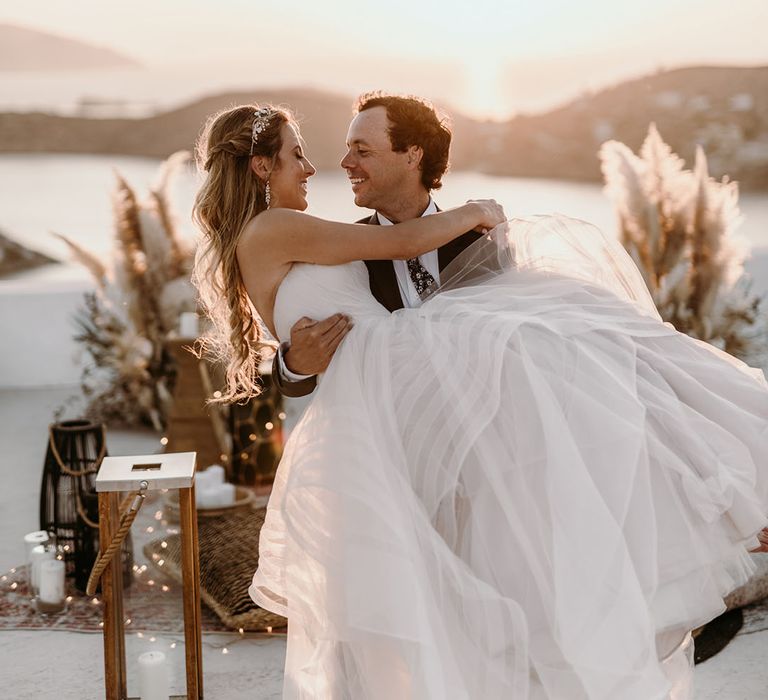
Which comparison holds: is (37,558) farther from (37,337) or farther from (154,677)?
(37,337)

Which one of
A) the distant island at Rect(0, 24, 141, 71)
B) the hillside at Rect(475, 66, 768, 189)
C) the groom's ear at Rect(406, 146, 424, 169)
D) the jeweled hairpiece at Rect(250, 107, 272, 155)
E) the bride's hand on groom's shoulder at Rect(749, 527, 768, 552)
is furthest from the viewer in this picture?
the hillside at Rect(475, 66, 768, 189)

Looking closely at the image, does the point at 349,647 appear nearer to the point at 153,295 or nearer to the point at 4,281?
the point at 153,295

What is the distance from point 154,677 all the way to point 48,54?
5.80 m

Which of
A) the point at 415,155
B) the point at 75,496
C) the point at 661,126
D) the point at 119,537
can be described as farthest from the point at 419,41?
the point at 119,537

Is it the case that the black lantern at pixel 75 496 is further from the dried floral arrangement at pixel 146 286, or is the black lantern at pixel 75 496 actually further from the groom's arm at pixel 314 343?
the dried floral arrangement at pixel 146 286

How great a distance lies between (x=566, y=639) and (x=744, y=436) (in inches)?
20.5

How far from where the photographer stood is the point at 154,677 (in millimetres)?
2256

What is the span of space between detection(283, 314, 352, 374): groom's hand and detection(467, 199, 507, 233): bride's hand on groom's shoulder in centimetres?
37

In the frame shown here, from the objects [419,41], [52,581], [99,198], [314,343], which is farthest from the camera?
[99,198]

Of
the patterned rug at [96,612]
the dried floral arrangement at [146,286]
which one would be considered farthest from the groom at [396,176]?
the dried floral arrangement at [146,286]

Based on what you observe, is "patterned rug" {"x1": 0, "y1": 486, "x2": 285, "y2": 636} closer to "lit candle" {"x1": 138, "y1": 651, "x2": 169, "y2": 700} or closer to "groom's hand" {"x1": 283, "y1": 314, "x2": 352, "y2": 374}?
"lit candle" {"x1": 138, "y1": 651, "x2": 169, "y2": 700}

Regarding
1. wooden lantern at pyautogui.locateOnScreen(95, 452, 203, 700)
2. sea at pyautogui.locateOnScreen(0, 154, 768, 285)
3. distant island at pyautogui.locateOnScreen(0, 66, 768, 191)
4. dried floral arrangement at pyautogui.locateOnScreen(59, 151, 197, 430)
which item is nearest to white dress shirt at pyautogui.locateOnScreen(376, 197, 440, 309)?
wooden lantern at pyautogui.locateOnScreen(95, 452, 203, 700)

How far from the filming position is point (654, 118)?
7.24 meters

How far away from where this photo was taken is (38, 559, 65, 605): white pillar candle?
2.83 m
